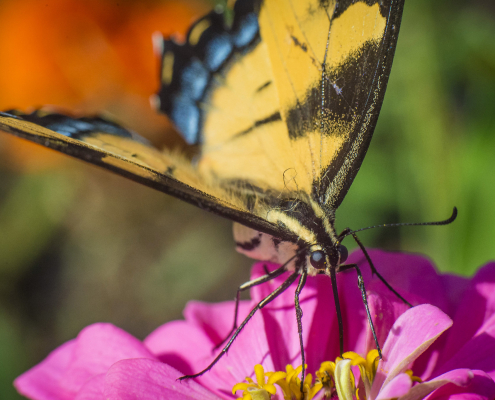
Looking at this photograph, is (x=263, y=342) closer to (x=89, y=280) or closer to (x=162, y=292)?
(x=162, y=292)

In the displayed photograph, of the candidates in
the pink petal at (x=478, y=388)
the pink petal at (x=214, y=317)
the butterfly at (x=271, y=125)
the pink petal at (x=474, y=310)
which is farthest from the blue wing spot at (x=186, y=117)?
the pink petal at (x=478, y=388)

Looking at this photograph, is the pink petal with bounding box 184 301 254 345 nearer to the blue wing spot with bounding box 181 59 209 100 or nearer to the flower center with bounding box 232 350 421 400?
the flower center with bounding box 232 350 421 400

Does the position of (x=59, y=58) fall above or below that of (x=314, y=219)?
above

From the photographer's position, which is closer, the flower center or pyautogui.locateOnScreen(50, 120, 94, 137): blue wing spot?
the flower center

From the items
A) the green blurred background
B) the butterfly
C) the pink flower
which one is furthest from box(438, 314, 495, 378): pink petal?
the green blurred background

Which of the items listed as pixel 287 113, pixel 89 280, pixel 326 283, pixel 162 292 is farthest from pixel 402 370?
pixel 89 280

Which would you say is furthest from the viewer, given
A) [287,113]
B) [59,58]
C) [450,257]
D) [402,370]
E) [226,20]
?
[59,58]
